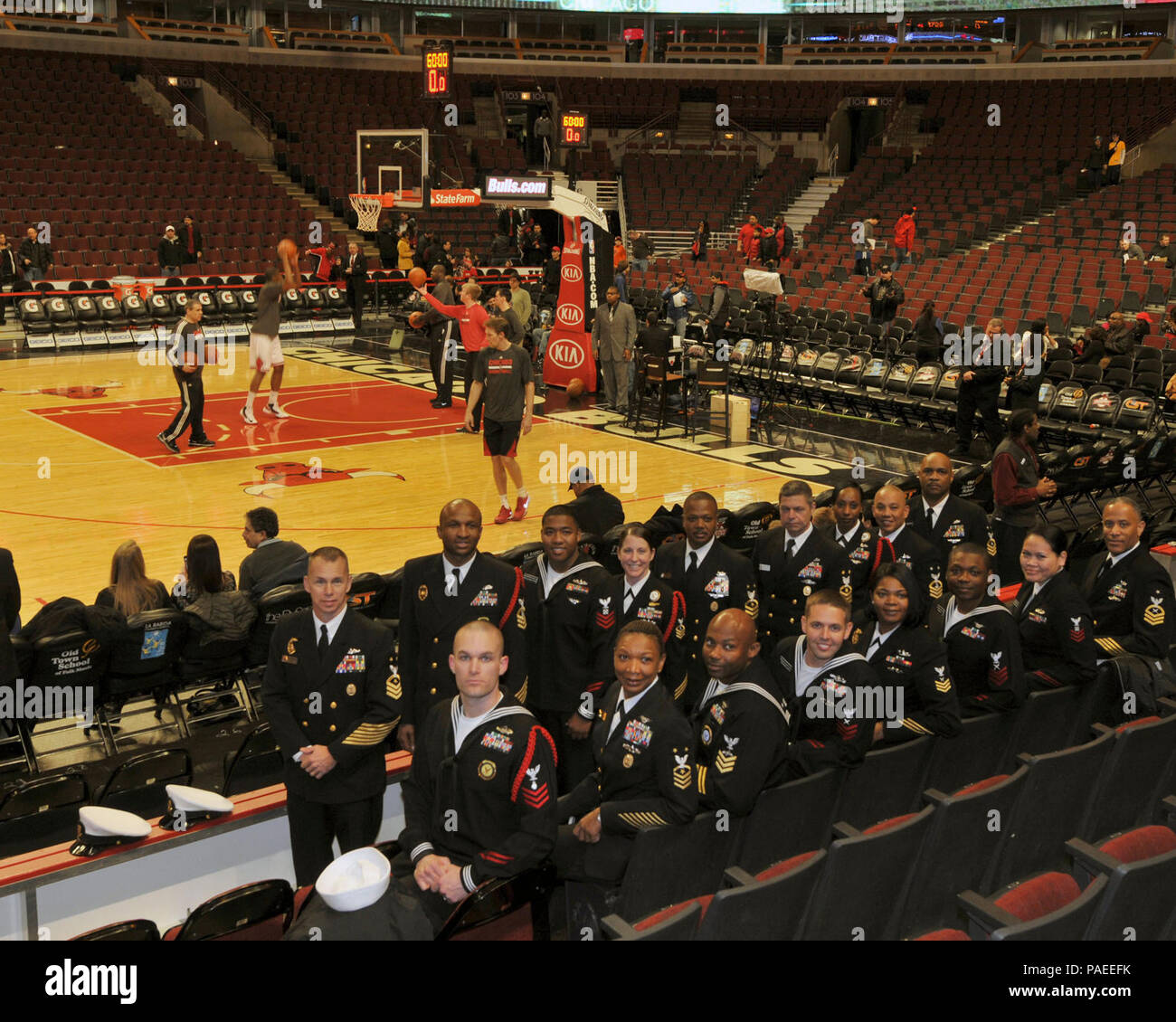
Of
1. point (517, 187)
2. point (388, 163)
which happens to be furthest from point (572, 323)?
point (388, 163)

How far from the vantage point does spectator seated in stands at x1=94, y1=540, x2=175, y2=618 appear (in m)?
7.16

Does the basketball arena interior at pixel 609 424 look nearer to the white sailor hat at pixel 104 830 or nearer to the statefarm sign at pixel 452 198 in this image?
the white sailor hat at pixel 104 830

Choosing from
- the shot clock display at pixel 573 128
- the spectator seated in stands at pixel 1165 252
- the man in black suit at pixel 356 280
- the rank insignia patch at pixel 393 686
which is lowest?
the rank insignia patch at pixel 393 686

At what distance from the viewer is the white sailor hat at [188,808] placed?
4629 millimetres

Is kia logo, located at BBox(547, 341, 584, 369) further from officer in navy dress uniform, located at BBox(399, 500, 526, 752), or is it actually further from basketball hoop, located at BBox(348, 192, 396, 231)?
officer in navy dress uniform, located at BBox(399, 500, 526, 752)

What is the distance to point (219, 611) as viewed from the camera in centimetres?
715

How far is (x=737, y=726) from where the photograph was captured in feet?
15.2

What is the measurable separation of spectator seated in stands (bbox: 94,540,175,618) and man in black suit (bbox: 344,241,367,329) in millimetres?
16722

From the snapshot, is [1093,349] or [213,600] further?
[1093,349]

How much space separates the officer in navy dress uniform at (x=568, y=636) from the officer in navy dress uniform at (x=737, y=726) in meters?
1.10

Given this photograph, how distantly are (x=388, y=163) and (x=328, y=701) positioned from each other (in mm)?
27876

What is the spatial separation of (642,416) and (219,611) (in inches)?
406

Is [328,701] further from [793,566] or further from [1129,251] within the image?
[1129,251]

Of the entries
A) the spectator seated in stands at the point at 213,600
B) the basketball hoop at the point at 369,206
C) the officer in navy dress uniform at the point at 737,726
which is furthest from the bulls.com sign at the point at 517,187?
the officer in navy dress uniform at the point at 737,726
